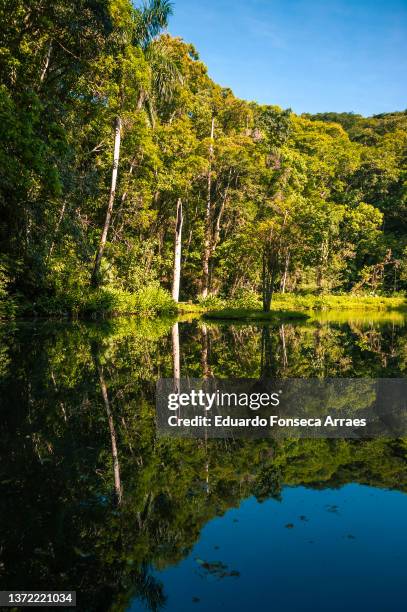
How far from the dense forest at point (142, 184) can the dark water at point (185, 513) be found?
6.74 m

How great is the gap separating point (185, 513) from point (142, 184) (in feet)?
79.2

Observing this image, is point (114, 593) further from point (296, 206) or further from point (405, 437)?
point (296, 206)

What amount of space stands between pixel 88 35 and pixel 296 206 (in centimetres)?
2319

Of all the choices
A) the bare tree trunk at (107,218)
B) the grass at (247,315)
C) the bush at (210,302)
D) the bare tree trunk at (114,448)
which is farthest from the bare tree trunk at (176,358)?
the bush at (210,302)

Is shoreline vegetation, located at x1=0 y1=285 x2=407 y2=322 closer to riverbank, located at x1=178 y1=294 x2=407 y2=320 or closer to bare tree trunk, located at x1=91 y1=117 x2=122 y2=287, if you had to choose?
riverbank, located at x1=178 y1=294 x2=407 y2=320

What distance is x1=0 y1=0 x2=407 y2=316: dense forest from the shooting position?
14.5 m

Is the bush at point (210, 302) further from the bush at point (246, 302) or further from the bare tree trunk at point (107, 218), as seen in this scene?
the bare tree trunk at point (107, 218)

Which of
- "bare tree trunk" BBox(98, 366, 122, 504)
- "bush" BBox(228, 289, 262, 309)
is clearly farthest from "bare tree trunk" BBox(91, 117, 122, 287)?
"bare tree trunk" BBox(98, 366, 122, 504)

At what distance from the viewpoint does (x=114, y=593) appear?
2.71 m

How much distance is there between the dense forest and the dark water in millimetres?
6743

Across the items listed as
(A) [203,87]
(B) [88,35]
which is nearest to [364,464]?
(B) [88,35]

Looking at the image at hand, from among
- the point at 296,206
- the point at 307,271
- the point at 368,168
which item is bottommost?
the point at 307,271

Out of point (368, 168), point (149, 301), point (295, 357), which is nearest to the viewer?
point (295, 357)

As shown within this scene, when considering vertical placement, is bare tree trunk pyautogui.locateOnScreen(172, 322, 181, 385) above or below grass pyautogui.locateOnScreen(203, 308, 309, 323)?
below
